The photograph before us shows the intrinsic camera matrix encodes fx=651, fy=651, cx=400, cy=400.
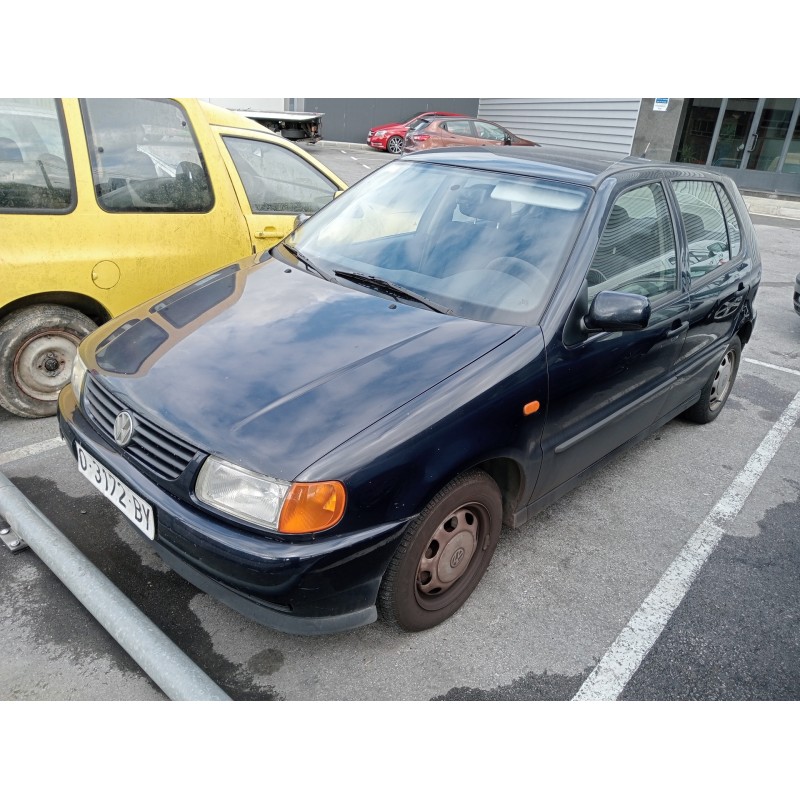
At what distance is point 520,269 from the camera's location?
8.98 feet

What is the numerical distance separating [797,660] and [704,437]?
2045 mm

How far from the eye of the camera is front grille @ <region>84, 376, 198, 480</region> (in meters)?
2.13

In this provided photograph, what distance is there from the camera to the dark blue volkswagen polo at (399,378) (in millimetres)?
2043

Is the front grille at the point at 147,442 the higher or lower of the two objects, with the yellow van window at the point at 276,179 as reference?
lower

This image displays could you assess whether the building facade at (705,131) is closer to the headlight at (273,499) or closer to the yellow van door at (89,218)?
the yellow van door at (89,218)

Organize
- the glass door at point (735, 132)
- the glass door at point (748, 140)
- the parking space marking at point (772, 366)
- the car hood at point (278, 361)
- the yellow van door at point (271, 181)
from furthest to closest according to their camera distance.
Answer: the glass door at point (735, 132), the glass door at point (748, 140), the parking space marking at point (772, 366), the yellow van door at point (271, 181), the car hood at point (278, 361)

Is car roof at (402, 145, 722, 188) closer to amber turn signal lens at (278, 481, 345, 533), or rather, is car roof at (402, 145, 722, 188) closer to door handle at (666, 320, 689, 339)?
door handle at (666, 320, 689, 339)

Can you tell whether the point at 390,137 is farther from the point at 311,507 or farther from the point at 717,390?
the point at 311,507

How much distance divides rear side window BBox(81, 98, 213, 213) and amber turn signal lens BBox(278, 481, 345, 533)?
265 cm

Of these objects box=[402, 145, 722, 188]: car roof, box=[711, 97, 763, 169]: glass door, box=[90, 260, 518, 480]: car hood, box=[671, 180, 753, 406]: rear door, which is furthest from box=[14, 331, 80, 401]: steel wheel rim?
box=[711, 97, 763, 169]: glass door

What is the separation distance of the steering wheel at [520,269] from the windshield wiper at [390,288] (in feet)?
1.03

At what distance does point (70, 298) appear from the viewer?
3779 mm

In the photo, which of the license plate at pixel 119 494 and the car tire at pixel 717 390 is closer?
the license plate at pixel 119 494

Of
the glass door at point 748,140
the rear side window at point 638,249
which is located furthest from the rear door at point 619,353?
the glass door at point 748,140
